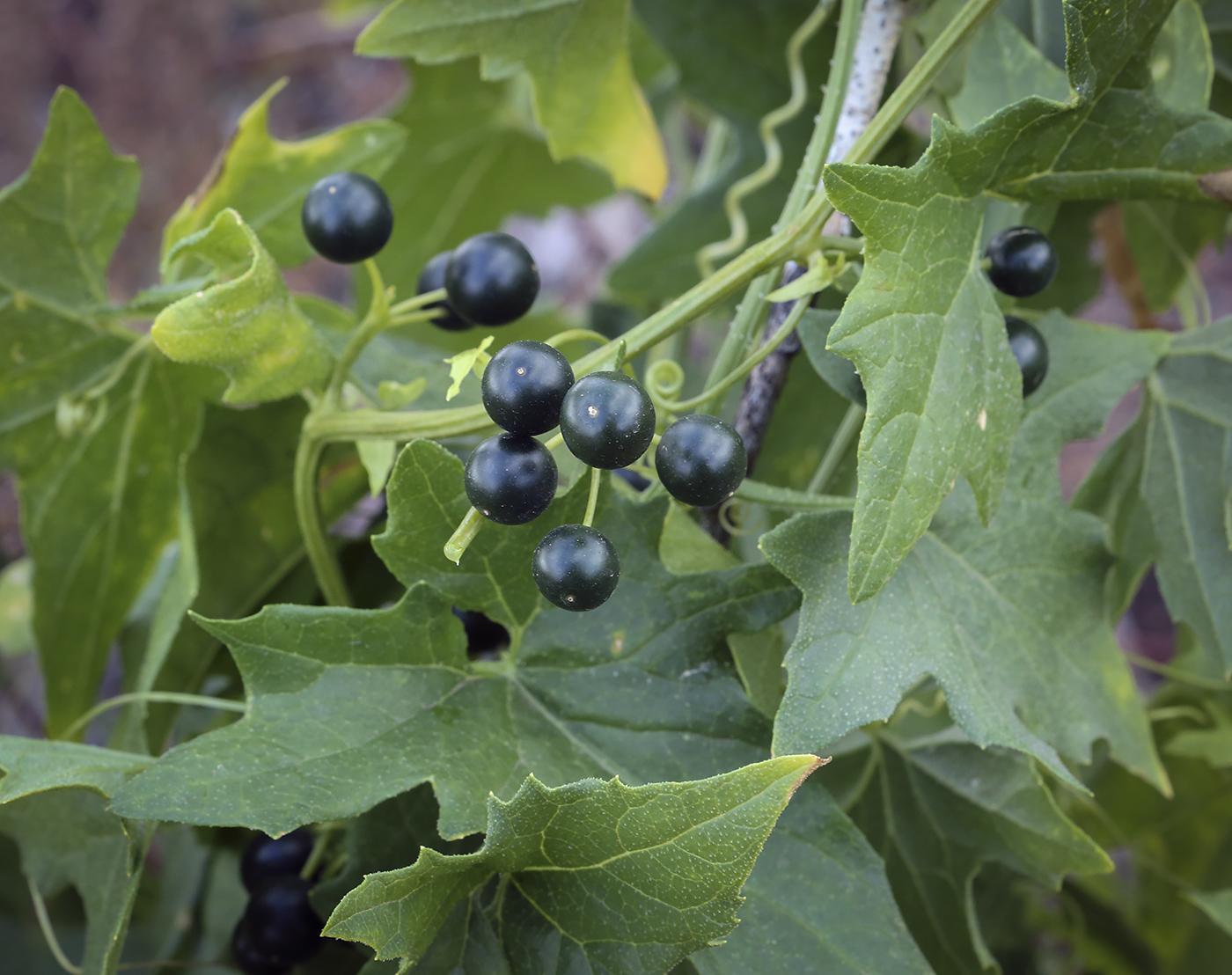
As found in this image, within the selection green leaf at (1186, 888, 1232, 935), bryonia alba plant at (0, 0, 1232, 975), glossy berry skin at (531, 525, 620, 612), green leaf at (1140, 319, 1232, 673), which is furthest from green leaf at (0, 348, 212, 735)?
green leaf at (1186, 888, 1232, 935)

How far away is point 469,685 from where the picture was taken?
55 cm

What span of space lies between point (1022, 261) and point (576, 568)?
30 cm

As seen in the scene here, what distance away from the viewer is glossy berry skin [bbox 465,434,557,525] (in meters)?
0.43

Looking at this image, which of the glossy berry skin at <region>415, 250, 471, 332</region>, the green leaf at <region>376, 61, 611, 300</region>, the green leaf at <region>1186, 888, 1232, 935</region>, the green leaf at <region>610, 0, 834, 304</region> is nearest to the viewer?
the glossy berry skin at <region>415, 250, 471, 332</region>

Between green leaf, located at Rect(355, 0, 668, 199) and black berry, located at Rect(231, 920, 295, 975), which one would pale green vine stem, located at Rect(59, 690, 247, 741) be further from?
green leaf, located at Rect(355, 0, 668, 199)

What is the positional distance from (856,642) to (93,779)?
0.40m

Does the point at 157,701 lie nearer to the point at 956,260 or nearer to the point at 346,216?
the point at 346,216

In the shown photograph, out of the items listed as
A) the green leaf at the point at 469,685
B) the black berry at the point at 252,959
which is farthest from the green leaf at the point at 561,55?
the black berry at the point at 252,959

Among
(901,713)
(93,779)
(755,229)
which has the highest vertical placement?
(755,229)

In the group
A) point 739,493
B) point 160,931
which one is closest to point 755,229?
point 739,493

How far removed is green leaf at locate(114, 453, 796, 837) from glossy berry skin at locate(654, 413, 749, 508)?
0.30 feet

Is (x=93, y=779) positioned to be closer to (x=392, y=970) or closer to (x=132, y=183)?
(x=392, y=970)

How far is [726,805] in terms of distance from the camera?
427 mm

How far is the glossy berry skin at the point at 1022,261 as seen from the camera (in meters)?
0.54
